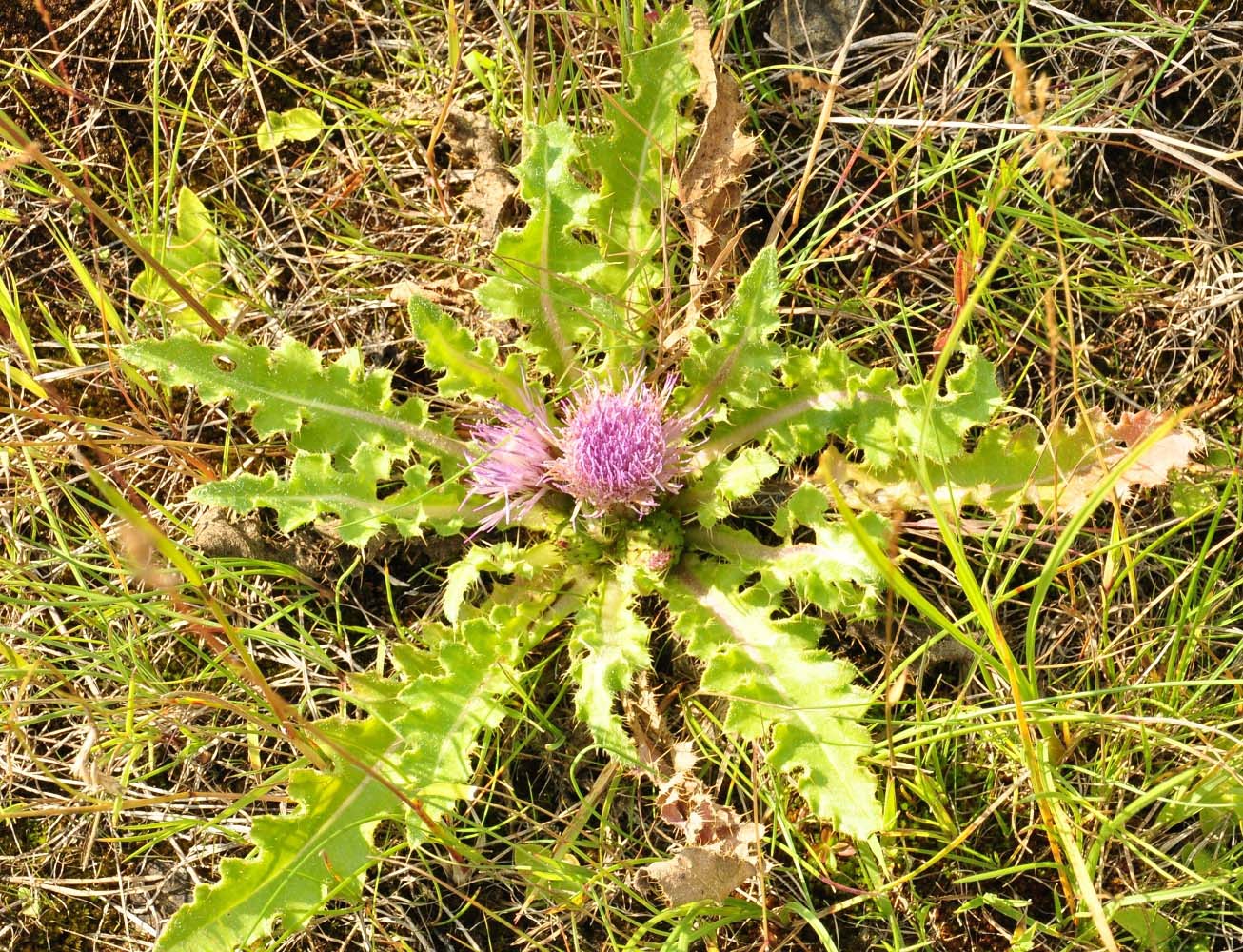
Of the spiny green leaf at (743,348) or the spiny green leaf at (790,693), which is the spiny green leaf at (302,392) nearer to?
the spiny green leaf at (743,348)

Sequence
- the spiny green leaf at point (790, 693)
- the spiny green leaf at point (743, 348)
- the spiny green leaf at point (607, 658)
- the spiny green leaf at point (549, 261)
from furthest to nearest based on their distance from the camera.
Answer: the spiny green leaf at point (549, 261)
the spiny green leaf at point (743, 348)
the spiny green leaf at point (607, 658)
the spiny green leaf at point (790, 693)

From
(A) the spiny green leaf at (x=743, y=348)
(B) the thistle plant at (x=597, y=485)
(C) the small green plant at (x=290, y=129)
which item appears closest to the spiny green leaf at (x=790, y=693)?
(B) the thistle plant at (x=597, y=485)

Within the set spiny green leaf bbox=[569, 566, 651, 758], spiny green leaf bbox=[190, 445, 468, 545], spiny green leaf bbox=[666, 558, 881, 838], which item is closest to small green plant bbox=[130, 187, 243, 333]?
spiny green leaf bbox=[190, 445, 468, 545]

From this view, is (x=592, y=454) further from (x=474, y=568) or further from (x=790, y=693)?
(x=790, y=693)

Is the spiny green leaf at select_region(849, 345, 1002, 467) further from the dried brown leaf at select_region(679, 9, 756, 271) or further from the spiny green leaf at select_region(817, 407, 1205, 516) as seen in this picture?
the dried brown leaf at select_region(679, 9, 756, 271)

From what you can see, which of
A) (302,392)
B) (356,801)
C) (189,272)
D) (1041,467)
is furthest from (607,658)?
(189,272)
